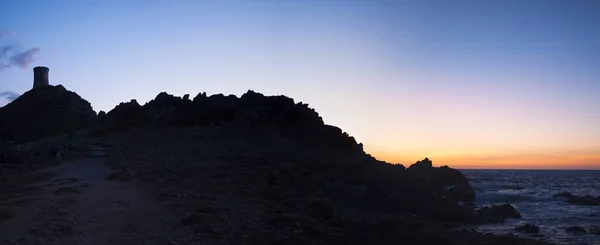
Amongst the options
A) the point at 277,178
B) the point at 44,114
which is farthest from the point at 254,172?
the point at 44,114

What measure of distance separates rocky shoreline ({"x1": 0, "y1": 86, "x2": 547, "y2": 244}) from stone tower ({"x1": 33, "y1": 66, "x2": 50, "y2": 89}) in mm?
5703

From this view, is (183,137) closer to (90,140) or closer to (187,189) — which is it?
(90,140)

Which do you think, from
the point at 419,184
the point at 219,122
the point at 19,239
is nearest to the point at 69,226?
the point at 19,239

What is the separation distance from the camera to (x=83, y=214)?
15.1 metres

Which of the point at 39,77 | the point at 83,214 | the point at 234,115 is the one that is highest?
the point at 39,77

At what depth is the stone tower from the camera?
56.6m

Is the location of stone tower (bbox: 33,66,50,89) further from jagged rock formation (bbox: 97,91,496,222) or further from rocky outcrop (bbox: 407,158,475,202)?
rocky outcrop (bbox: 407,158,475,202)

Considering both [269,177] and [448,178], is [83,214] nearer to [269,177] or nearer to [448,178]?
[269,177]

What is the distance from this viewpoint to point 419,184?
3027 centimetres

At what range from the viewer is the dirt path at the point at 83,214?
41.8ft

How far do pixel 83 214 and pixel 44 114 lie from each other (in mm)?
40836

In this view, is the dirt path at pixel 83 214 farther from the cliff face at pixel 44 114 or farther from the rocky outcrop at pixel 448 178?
the cliff face at pixel 44 114

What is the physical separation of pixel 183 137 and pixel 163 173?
11.6m

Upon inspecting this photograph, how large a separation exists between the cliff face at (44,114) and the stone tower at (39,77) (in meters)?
1.45
